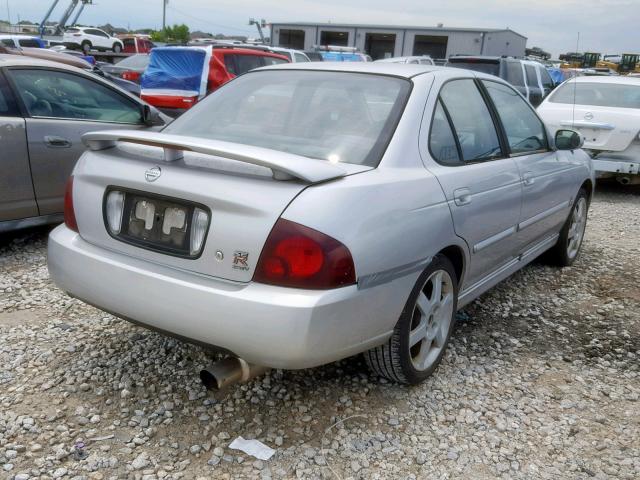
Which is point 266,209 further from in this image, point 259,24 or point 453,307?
point 259,24

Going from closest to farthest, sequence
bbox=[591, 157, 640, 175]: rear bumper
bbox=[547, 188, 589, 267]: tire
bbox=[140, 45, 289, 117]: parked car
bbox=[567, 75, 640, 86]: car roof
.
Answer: bbox=[547, 188, 589, 267]: tire → bbox=[591, 157, 640, 175]: rear bumper → bbox=[567, 75, 640, 86]: car roof → bbox=[140, 45, 289, 117]: parked car

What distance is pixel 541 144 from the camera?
423 cm

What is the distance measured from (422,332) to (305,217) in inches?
41.2

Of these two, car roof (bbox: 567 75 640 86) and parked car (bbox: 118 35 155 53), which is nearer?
car roof (bbox: 567 75 640 86)

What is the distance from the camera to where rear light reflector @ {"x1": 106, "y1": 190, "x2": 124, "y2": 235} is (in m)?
2.64

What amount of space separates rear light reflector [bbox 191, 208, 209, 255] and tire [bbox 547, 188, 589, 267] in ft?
11.2

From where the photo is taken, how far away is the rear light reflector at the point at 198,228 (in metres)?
2.38

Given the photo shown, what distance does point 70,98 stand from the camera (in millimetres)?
4984

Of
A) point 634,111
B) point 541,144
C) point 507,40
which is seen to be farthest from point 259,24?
point 541,144

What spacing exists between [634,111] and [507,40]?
1842 inches

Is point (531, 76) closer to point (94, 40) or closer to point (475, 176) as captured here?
point (475, 176)

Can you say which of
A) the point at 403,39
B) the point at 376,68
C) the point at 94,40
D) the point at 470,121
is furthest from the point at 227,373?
the point at 403,39

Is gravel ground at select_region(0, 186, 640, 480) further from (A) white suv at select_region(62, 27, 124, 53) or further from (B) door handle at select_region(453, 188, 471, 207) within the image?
(A) white suv at select_region(62, 27, 124, 53)

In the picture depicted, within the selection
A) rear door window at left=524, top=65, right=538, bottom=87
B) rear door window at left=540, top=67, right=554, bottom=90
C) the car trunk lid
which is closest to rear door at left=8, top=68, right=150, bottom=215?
the car trunk lid
